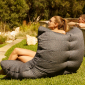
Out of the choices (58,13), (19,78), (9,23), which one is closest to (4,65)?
(19,78)

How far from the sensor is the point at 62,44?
2.75m

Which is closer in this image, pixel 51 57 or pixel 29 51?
pixel 51 57

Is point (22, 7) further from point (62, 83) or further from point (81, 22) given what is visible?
point (62, 83)

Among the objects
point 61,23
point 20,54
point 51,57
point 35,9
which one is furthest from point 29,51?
point 35,9

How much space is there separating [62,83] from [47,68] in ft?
1.19

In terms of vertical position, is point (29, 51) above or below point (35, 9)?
below

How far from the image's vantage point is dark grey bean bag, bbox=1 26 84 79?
273cm

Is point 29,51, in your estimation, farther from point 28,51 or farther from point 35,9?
point 35,9

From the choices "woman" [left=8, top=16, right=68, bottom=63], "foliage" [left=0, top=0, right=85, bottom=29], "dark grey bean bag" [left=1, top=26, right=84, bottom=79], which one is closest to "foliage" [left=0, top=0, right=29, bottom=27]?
"foliage" [left=0, top=0, right=85, bottom=29]

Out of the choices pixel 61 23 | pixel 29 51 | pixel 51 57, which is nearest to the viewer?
pixel 51 57

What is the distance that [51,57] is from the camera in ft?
8.99

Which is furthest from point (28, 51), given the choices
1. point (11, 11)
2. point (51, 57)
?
point (11, 11)

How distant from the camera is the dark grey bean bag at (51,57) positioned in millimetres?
2727

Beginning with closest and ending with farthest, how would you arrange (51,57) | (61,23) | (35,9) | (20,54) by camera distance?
(51,57) → (20,54) → (61,23) → (35,9)
